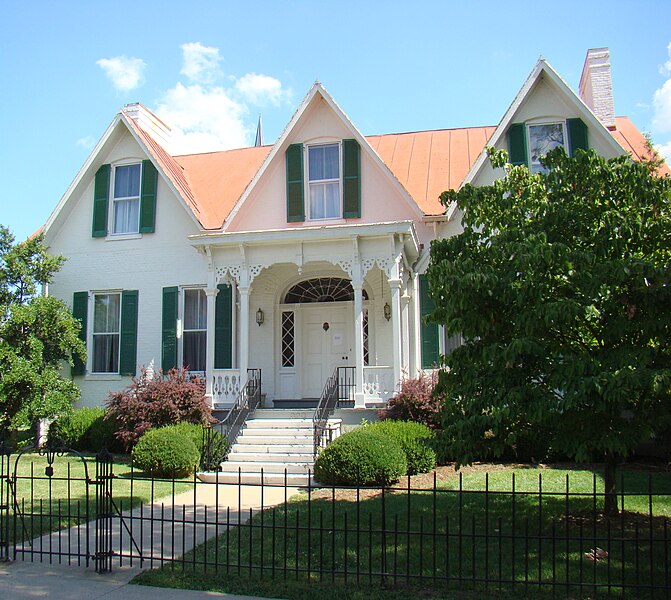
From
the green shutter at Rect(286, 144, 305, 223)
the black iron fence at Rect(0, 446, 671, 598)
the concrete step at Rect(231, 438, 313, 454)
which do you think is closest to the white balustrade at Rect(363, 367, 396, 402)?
the concrete step at Rect(231, 438, 313, 454)

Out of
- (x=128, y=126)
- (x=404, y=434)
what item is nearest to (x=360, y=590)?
(x=404, y=434)

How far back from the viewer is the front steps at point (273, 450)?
39.4ft

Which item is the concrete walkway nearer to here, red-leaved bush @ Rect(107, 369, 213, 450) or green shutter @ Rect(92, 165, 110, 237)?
red-leaved bush @ Rect(107, 369, 213, 450)

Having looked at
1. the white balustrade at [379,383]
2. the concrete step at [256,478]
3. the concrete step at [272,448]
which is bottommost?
the concrete step at [256,478]

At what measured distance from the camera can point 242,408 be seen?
14.3 m

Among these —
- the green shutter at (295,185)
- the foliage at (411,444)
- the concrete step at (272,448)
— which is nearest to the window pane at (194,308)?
the green shutter at (295,185)

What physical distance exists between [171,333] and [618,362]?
1231 centimetres

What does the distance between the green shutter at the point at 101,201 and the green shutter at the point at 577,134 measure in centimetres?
1199

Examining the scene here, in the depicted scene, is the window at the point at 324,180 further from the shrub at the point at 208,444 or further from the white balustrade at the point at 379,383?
the shrub at the point at 208,444

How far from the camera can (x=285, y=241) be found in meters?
14.7

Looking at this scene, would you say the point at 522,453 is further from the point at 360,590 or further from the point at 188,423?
the point at 360,590

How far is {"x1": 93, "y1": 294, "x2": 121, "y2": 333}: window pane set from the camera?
1747cm

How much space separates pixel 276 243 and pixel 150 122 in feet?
23.7

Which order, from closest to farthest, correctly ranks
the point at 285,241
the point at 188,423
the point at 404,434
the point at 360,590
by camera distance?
the point at 360,590 < the point at 404,434 < the point at 188,423 < the point at 285,241
